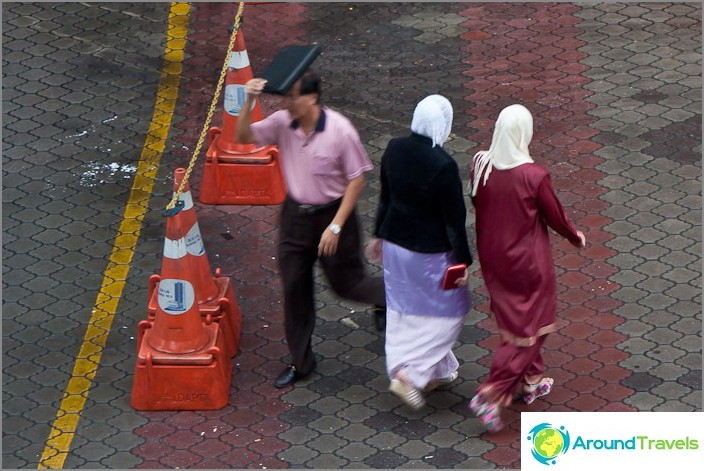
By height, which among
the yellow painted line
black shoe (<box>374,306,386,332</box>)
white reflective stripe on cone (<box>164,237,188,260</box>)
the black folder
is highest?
the black folder

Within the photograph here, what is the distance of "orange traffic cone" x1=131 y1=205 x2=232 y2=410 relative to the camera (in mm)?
7191

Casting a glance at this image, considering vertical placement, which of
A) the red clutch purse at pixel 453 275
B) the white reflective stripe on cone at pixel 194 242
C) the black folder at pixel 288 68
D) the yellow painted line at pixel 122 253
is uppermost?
the black folder at pixel 288 68

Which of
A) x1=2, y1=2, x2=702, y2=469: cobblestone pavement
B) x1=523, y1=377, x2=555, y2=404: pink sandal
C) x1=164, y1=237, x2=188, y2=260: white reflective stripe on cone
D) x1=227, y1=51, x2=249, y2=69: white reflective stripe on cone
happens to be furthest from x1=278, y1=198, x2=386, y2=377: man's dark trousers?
x1=227, y1=51, x2=249, y2=69: white reflective stripe on cone

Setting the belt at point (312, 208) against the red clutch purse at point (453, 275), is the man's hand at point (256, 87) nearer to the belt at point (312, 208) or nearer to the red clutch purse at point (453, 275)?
the belt at point (312, 208)

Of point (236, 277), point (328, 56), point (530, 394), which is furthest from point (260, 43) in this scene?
point (530, 394)

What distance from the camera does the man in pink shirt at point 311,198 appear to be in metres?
6.91

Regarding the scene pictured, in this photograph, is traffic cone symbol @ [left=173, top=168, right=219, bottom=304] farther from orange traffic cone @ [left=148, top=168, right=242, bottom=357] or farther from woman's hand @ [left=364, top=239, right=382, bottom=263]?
woman's hand @ [left=364, top=239, right=382, bottom=263]

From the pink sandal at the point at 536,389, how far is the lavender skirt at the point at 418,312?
1.60 feet

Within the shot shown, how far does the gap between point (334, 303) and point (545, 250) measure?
192 centimetres

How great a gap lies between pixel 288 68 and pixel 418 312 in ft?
4.78

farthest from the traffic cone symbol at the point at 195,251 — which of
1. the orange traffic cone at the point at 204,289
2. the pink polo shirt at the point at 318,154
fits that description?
the pink polo shirt at the point at 318,154

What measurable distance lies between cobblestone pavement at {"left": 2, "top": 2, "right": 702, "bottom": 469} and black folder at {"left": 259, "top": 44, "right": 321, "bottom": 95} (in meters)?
1.74

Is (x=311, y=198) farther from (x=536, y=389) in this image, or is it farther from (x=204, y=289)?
(x=536, y=389)

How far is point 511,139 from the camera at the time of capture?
6395mm
